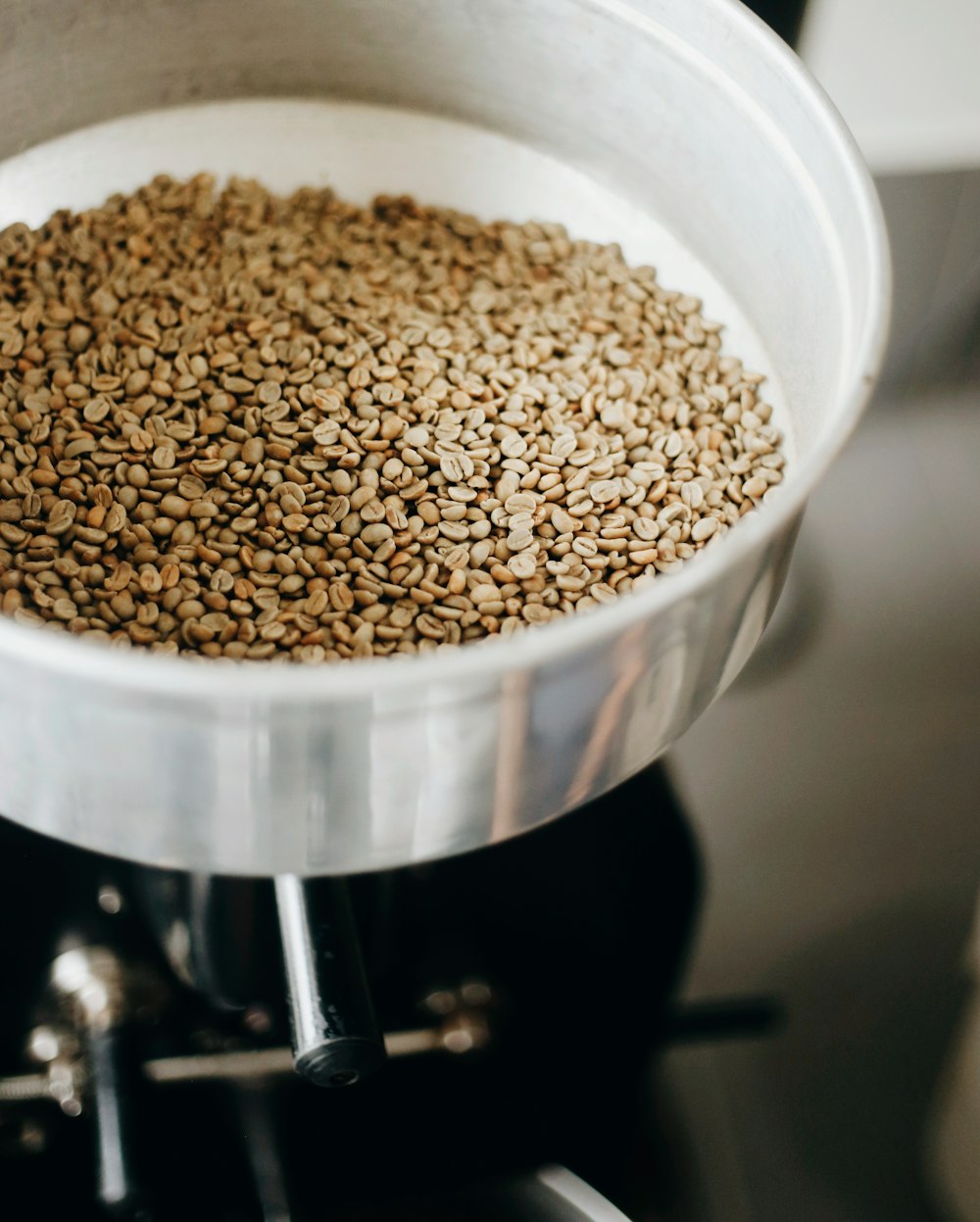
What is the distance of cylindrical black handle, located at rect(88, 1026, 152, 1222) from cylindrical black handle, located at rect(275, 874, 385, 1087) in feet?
0.47

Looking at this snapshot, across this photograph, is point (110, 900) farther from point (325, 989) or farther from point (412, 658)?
point (412, 658)

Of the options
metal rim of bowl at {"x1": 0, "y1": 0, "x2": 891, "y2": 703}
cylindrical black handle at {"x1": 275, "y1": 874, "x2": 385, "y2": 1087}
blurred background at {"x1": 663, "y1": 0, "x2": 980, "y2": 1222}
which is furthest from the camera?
blurred background at {"x1": 663, "y1": 0, "x2": 980, "y2": 1222}

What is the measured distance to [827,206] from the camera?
602 millimetres

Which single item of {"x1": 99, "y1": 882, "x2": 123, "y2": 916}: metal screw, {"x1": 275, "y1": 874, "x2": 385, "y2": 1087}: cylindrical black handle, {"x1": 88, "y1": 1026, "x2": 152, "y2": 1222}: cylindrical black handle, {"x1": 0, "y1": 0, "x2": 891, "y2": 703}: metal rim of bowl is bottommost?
{"x1": 88, "y1": 1026, "x2": 152, "y2": 1222}: cylindrical black handle

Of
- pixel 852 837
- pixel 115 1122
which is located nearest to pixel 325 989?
pixel 115 1122

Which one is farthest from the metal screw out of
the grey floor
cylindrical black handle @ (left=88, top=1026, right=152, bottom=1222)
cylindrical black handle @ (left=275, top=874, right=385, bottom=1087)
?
the grey floor

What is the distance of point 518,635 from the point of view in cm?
43

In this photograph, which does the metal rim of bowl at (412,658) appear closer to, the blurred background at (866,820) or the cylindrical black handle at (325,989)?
the cylindrical black handle at (325,989)

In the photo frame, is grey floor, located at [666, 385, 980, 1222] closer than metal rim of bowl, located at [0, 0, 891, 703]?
No

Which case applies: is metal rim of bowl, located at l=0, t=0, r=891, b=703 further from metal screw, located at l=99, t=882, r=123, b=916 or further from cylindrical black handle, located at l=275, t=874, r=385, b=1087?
metal screw, located at l=99, t=882, r=123, b=916

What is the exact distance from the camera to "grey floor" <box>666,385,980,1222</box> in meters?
0.69

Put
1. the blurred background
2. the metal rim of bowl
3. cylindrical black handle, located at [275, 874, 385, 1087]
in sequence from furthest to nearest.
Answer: the blurred background, cylindrical black handle, located at [275, 874, 385, 1087], the metal rim of bowl

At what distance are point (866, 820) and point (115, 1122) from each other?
0.48 metres

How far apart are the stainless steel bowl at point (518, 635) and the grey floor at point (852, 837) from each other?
9.0 inches
